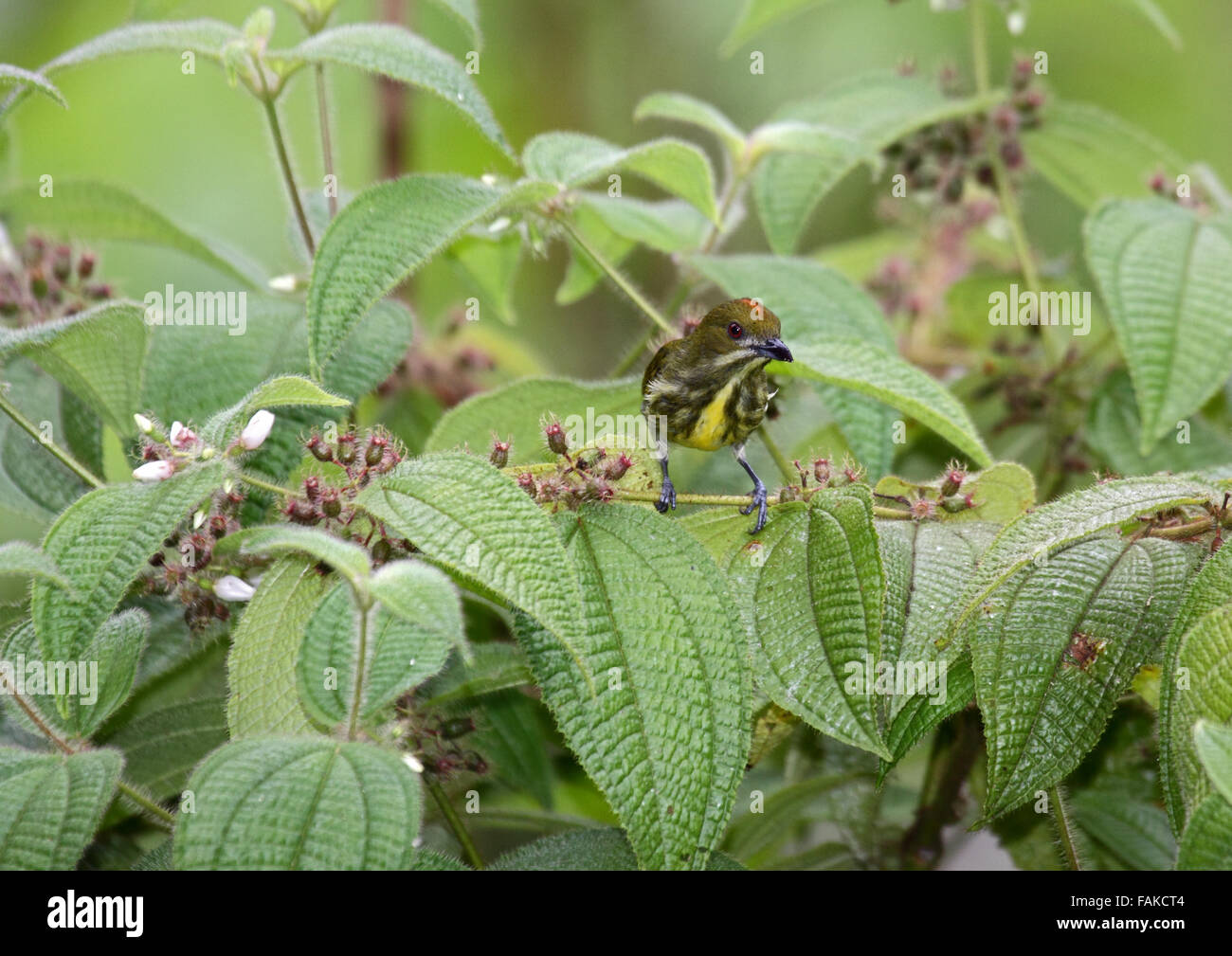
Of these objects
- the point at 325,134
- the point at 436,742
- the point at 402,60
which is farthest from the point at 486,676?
the point at 325,134

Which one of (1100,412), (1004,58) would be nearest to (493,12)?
(1004,58)

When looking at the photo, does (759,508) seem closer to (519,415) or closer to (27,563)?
(519,415)

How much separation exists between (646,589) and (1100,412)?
964 millimetres

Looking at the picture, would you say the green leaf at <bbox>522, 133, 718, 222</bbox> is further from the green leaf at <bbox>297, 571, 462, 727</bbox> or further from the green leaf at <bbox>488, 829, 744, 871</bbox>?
the green leaf at <bbox>488, 829, 744, 871</bbox>

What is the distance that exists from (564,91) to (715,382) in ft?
8.06

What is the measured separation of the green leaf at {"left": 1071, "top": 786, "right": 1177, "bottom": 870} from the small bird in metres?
0.60

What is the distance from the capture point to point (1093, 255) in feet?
5.16

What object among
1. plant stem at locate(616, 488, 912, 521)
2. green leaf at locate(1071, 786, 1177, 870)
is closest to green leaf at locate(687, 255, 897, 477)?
plant stem at locate(616, 488, 912, 521)

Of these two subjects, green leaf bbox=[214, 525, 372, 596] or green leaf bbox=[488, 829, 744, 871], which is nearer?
green leaf bbox=[214, 525, 372, 596]

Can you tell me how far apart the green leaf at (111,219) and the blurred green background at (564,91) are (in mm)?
1706

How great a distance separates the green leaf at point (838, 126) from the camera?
1.79 m

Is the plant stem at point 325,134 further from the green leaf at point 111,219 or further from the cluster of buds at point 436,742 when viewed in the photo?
the cluster of buds at point 436,742

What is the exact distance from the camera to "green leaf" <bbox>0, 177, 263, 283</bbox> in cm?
174

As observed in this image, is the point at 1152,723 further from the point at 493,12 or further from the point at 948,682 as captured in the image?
the point at 493,12
